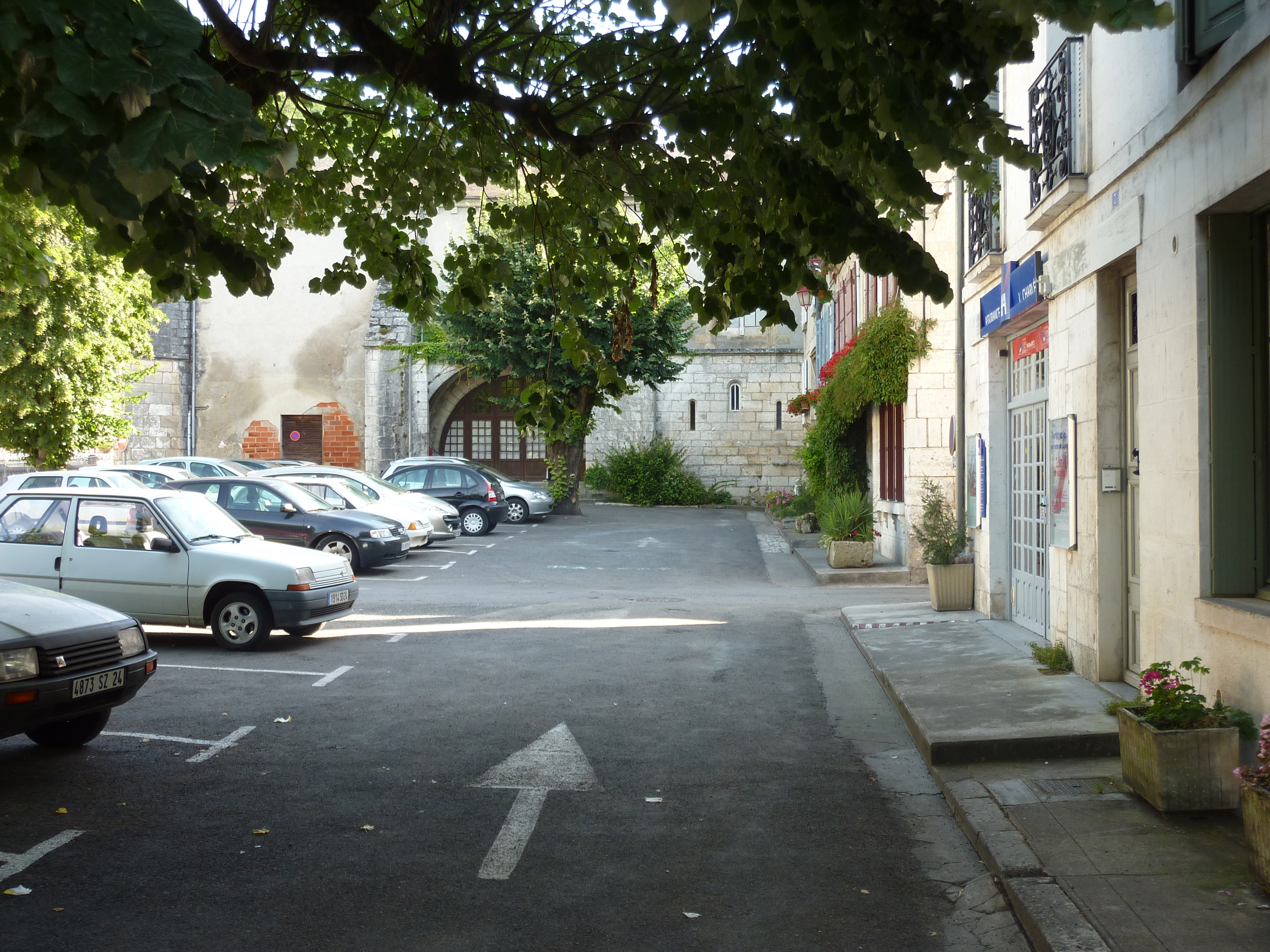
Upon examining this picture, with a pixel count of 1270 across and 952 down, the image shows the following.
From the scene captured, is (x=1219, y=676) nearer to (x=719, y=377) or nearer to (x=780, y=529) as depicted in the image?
(x=780, y=529)

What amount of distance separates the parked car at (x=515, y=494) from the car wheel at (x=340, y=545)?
324 inches

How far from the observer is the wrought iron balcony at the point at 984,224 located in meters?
10.2

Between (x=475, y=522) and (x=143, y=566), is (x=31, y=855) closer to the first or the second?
(x=143, y=566)

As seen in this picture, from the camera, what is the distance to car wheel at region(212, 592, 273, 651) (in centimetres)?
1005

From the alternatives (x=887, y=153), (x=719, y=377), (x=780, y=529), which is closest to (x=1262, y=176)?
(x=887, y=153)

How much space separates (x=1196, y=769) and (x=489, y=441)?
103 feet

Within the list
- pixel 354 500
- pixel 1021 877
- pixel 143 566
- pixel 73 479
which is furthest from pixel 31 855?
pixel 73 479

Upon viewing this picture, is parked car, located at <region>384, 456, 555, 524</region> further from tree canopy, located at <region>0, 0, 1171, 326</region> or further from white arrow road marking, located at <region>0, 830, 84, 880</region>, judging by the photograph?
white arrow road marking, located at <region>0, 830, 84, 880</region>

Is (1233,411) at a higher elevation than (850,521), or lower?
higher

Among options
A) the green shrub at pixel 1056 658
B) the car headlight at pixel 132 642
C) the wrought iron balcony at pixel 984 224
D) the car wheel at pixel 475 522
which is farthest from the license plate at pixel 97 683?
the car wheel at pixel 475 522

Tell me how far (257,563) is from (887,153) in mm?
7719

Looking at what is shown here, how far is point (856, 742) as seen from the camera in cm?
694

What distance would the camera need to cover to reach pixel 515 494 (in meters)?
25.7

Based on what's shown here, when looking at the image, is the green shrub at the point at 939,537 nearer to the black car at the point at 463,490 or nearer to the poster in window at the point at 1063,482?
the poster in window at the point at 1063,482
